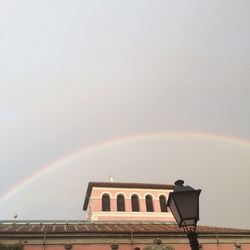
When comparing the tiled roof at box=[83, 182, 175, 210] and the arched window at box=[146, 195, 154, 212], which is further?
the tiled roof at box=[83, 182, 175, 210]

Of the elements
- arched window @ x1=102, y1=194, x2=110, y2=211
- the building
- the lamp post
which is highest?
arched window @ x1=102, y1=194, x2=110, y2=211

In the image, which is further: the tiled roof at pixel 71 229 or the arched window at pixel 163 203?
the arched window at pixel 163 203

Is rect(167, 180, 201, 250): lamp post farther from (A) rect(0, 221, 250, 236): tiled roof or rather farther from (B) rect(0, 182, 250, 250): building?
(A) rect(0, 221, 250, 236): tiled roof

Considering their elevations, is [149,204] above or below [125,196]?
below

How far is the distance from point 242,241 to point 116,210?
759 inches

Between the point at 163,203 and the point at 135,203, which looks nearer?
the point at 135,203

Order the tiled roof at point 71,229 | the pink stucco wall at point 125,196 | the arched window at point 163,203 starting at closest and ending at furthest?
1. the tiled roof at point 71,229
2. the pink stucco wall at point 125,196
3. the arched window at point 163,203

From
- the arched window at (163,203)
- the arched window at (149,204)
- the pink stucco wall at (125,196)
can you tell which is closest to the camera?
the pink stucco wall at (125,196)

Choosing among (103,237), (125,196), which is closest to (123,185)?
(125,196)

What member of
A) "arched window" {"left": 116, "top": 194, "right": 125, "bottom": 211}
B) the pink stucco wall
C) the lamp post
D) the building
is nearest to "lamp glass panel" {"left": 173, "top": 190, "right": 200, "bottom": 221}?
the lamp post

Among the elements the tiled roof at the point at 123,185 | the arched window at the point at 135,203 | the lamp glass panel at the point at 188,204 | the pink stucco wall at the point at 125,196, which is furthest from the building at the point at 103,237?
the lamp glass panel at the point at 188,204

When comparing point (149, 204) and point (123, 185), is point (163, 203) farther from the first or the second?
point (123, 185)

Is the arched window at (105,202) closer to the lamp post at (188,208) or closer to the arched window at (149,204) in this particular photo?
the arched window at (149,204)

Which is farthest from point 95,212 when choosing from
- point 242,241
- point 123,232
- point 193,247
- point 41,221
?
point 193,247
